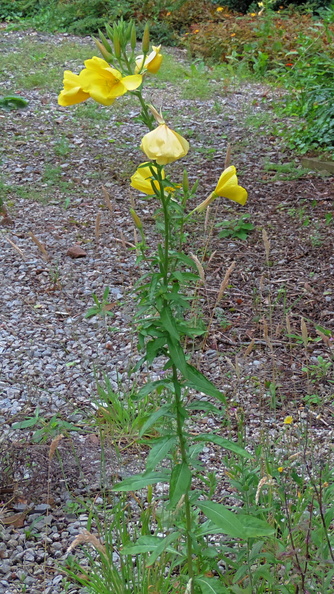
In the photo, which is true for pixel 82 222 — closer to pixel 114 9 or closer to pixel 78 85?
pixel 78 85

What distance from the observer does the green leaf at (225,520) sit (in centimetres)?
139

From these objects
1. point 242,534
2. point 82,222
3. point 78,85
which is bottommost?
point 82,222

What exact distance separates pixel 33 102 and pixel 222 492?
5.80m

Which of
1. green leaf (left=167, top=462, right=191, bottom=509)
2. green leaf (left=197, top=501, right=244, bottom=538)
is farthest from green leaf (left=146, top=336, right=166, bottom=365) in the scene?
green leaf (left=197, top=501, right=244, bottom=538)

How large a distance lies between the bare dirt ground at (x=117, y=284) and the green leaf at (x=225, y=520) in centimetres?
46

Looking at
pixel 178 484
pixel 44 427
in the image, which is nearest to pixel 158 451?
pixel 178 484

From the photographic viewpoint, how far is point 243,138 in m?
5.70

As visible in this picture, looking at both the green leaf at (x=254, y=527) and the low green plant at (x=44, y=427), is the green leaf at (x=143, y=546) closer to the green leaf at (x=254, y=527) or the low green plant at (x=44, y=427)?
the green leaf at (x=254, y=527)

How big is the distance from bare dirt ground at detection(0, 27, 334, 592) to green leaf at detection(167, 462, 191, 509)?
1.45 feet

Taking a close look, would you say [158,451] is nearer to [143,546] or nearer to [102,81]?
[143,546]

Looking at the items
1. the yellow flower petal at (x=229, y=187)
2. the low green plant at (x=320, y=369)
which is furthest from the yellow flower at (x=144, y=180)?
the low green plant at (x=320, y=369)

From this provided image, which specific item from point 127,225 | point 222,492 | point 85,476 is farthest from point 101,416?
point 127,225

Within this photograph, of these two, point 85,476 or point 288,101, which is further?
point 288,101

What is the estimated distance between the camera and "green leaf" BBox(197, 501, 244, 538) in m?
1.39
